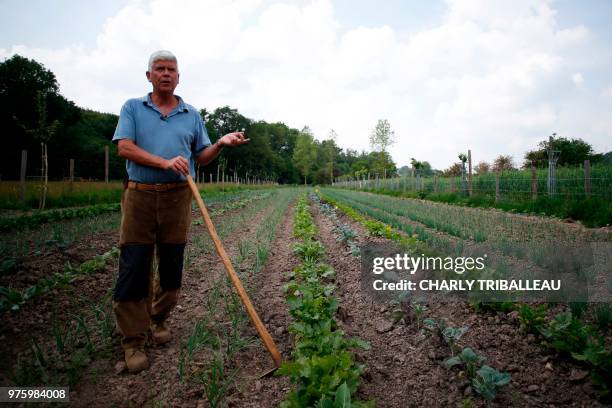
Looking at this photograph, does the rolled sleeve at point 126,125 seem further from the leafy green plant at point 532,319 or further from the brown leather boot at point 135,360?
the leafy green plant at point 532,319

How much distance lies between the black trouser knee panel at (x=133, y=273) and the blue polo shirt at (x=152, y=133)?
54cm

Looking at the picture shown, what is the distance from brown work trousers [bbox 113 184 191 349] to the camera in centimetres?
246

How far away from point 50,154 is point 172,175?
35432mm

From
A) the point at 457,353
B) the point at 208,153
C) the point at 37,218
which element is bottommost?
the point at 457,353

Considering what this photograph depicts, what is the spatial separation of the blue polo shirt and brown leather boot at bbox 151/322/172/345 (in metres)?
1.27

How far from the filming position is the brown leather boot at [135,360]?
7.75 ft

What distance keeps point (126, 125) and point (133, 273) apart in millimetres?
1105

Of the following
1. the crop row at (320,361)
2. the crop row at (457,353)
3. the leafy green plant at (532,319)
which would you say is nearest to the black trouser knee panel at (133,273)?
the crop row at (320,361)

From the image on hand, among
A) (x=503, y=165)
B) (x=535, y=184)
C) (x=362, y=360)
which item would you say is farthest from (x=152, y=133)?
(x=503, y=165)

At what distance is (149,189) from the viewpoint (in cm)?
252

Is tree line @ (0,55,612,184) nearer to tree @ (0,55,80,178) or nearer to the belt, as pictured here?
tree @ (0,55,80,178)

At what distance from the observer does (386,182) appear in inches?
1155

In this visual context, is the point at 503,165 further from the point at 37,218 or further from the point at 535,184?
the point at 37,218

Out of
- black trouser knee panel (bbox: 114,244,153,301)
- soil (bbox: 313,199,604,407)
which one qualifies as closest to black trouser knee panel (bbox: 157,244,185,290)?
black trouser knee panel (bbox: 114,244,153,301)
